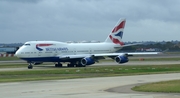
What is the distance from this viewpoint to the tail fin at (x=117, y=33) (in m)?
72.2

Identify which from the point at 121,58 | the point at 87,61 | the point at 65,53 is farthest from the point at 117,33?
the point at 87,61

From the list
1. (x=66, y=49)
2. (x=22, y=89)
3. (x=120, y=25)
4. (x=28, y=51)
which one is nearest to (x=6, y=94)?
(x=22, y=89)

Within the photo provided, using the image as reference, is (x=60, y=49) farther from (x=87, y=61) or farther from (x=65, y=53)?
(x=87, y=61)

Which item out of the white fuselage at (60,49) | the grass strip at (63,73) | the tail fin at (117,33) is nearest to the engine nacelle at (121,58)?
the white fuselage at (60,49)

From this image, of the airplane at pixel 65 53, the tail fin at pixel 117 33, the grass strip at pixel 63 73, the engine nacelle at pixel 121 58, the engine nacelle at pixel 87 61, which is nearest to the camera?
the grass strip at pixel 63 73

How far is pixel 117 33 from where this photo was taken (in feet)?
238

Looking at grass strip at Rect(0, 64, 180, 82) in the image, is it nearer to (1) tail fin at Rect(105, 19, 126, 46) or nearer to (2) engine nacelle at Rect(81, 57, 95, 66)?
(2) engine nacelle at Rect(81, 57, 95, 66)

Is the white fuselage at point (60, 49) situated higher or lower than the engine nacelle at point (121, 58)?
higher

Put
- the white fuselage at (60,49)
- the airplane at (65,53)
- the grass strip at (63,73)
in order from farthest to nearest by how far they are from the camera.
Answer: the airplane at (65,53) < the white fuselage at (60,49) < the grass strip at (63,73)

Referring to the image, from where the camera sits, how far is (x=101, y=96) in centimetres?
2291

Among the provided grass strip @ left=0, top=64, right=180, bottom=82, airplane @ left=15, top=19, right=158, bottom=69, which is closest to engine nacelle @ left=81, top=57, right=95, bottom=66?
airplane @ left=15, top=19, right=158, bottom=69

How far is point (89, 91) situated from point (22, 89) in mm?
4447

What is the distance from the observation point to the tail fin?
72188 mm

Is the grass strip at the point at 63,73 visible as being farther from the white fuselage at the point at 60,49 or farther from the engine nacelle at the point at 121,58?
the engine nacelle at the point at 121,58
